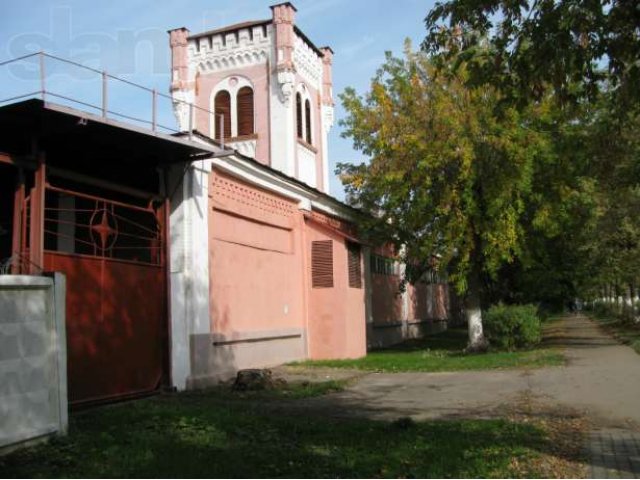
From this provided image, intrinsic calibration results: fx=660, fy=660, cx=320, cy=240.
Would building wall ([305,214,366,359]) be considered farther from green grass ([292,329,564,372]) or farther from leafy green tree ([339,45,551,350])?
leafy green tree ([339,45,551,350])

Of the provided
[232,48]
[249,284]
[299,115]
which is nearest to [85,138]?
[249,284]

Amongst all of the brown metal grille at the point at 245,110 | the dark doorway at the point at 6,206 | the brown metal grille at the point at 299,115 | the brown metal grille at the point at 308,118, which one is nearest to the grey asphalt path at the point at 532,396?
the dark doorway at the point at 6,206

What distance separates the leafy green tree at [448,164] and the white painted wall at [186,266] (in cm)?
676

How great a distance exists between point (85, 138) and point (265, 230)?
701cm

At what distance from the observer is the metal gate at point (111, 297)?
10.3 meters

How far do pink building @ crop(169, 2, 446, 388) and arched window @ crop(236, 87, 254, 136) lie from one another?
0.05 m

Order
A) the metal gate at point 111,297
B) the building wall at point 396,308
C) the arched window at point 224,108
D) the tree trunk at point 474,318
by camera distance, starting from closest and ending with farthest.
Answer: the metal gate at point 111,297
the tree trunk at point 474,318
the building wall at point 396,308
the arched window at point 224,108

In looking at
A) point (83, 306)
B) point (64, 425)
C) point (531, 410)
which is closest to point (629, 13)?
point (531, 410)

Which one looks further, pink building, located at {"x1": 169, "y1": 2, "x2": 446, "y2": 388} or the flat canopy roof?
pink building, located at {"x1": 169, "y1": 2, "x2": 446, "y2": 388}

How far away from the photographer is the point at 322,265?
19188 millimetres

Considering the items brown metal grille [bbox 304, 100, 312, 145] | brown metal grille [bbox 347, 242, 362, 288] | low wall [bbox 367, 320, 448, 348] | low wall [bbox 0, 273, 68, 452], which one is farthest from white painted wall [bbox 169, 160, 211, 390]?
brown metal grille [bbox 304, 100, 312, 145]

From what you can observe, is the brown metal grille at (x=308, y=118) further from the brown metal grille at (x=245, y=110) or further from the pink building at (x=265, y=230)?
the brown metal grille at (x=245, y=110)

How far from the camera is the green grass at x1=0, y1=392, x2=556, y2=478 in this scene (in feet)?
20.6

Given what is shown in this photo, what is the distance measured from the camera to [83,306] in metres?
10.5
